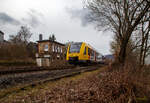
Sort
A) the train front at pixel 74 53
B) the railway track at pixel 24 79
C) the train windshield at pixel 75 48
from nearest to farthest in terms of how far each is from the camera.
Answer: the railway track at pixel 24 79
the train front at pixel 74 53
the train windshield at pixel 75 48

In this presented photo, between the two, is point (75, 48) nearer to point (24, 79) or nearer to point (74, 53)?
point (74, 53)

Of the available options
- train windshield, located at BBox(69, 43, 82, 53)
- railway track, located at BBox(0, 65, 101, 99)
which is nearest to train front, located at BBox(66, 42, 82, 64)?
train windshield, located at BBox(69, 43, 82, 53)

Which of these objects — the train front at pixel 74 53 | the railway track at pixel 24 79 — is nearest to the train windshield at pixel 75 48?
the train front at pixel 74 53

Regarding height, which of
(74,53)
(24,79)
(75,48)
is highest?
(75,48)

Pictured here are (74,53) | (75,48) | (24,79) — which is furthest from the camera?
(75,48)

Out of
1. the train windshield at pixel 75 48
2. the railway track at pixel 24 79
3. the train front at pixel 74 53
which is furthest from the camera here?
the train windshield at pixel 75 48

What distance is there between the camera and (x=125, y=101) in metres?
2.04

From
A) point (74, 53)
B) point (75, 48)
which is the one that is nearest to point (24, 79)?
point (74, 53)

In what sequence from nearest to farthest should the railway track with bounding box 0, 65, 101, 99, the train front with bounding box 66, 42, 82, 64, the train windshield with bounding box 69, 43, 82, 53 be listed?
the railway track with bounding box 0, 65, 101, 99
the train front with bounding box 66, 42, 82, 64
the train windshield with bounding box 69, 43, 82, 53

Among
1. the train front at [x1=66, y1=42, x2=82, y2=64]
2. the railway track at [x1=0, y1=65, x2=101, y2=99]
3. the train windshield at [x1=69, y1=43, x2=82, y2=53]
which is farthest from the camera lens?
the train windshield at [x1=69, y1=43, x2=82, y2=53]

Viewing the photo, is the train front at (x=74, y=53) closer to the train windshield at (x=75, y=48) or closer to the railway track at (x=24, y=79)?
the train windshield at (x=75, y=48)

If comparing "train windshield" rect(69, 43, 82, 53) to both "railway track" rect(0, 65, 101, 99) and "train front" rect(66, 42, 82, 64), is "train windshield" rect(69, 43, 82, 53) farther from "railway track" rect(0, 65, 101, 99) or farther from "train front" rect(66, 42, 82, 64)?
"railway track" rect(0, 65, 101, 99)

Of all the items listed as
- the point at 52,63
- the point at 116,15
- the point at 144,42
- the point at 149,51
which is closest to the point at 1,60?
the point at 52,63

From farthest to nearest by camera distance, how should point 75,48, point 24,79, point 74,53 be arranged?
1. point 75,48
2. point 74,53
3. point 24,79
